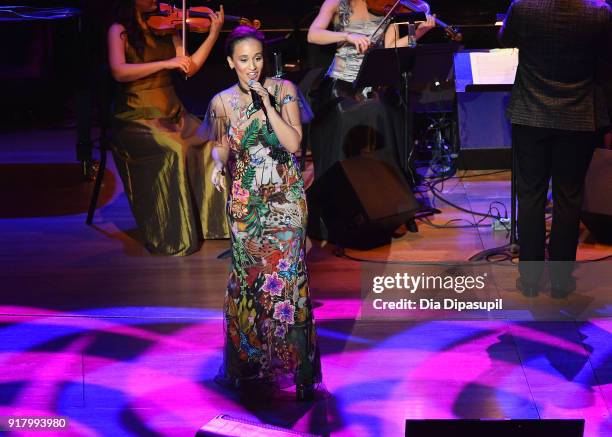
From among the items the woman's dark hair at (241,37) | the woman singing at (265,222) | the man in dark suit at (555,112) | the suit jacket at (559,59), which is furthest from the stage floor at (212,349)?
the woman's dark hair at (241,37)

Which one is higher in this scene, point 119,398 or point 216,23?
point 216,23

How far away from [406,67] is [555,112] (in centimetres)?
152

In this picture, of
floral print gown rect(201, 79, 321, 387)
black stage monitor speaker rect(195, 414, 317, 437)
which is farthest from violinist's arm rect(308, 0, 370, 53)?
black stage monitor speaker rect(195, 414, 317, 437)

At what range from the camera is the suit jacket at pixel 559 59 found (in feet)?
16.3

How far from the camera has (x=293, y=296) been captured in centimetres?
417

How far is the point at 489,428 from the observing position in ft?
7.64

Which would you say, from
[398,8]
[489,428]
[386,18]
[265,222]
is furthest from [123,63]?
[489,428]

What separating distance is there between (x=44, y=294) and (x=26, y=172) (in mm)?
2801

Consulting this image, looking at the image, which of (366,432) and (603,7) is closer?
(366,432)

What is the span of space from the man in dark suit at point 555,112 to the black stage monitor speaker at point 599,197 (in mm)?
776

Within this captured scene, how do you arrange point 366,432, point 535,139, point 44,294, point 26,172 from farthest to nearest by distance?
1. point 26,172
2. point 44,294
3. point 535,139
4. point 366,432

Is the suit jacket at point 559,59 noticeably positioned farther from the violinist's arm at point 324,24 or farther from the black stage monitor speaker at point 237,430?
the black stage monitor speaker at point 237,430

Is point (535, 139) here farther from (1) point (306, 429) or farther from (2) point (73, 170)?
(2) point (73, 170)

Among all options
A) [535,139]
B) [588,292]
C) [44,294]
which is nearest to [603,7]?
[535,139]
